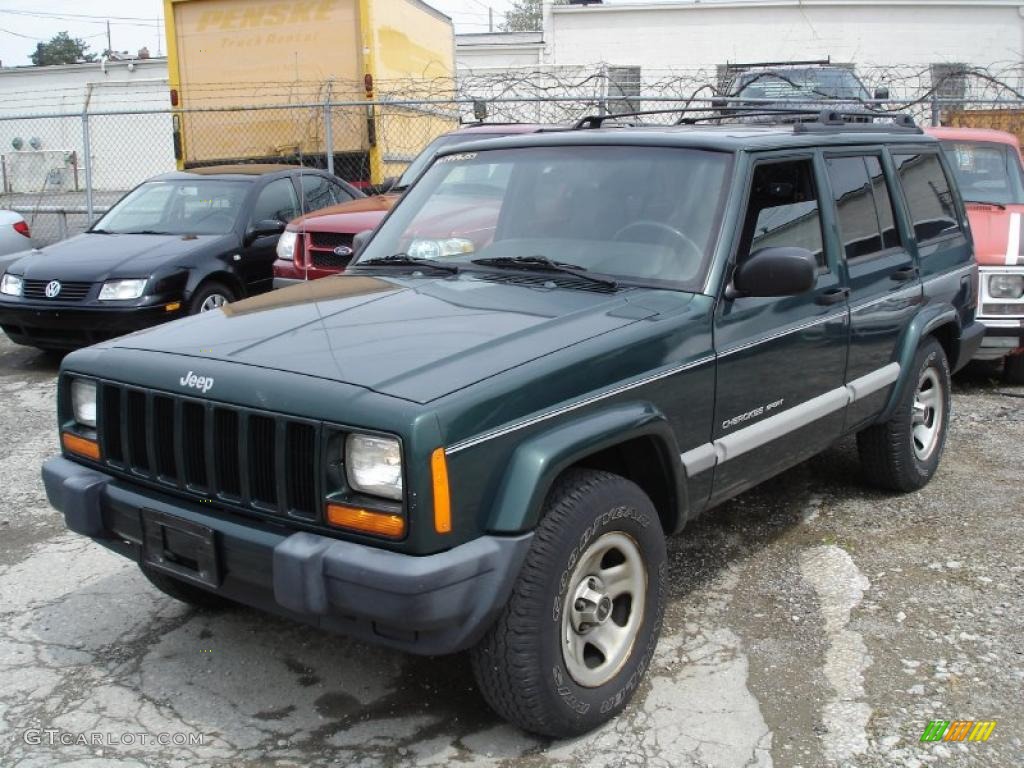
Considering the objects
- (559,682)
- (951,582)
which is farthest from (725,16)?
(559,682)

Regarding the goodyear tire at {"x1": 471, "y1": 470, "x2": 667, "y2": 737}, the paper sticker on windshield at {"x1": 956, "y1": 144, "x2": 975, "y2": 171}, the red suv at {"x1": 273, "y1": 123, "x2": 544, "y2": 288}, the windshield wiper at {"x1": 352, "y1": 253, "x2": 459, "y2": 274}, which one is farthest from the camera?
the paper sticker on windshield at {"x1": 956, "y1": 144, "x2": 975, "y2": 171}

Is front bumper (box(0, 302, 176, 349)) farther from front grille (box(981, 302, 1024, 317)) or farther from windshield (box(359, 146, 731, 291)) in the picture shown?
front grille (box(981, 302, 1024, 317))

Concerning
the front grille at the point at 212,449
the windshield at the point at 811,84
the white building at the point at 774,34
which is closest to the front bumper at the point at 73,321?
the front grille at the point at 212,449

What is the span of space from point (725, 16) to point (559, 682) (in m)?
24.2

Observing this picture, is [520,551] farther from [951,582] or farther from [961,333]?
[961,333]

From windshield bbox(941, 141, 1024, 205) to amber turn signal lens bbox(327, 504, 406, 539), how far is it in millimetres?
7005

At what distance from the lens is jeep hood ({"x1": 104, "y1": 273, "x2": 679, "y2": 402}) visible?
3064mm

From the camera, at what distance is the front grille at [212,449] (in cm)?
298

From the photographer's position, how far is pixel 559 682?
311 centimetres

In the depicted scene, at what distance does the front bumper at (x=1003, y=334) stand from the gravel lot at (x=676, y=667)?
2536 millimetres

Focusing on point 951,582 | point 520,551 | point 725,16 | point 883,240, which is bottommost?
point 951,582

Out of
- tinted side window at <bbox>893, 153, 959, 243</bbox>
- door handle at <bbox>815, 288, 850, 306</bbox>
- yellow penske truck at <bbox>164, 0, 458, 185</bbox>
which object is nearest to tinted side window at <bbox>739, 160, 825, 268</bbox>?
door handle at <bbox>815, 288, 850, 306</bbox>

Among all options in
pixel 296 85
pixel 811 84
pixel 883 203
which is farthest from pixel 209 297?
pixel 811 84

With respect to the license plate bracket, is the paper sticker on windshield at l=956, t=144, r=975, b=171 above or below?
above
